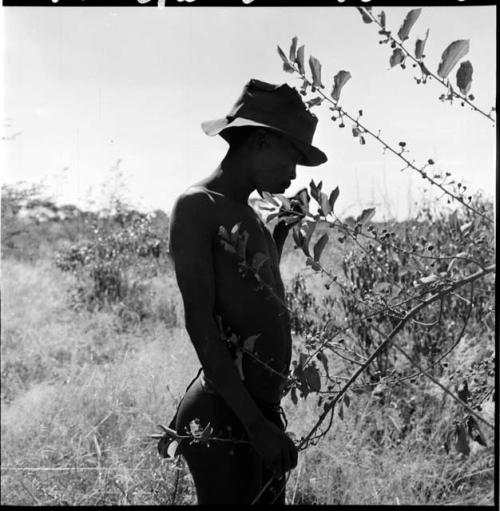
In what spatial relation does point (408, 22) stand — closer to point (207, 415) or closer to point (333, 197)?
point (333, 197)

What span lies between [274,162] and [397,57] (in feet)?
1.36

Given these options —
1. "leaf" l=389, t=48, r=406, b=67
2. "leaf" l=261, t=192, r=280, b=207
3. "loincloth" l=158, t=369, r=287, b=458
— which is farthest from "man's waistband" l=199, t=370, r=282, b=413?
"leaf" l=389, t=48, r=406, b=67

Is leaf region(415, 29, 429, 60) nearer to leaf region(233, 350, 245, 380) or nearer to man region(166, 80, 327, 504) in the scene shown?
man region(166, 80, 327, 504)

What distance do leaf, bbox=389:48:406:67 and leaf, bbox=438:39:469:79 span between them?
0.39 feet

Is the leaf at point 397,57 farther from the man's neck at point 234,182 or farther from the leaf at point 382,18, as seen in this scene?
the man's neck at point 234,182

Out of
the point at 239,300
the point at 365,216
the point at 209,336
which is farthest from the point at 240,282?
the point at 365,216

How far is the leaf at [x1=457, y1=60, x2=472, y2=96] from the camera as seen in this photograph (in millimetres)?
1570

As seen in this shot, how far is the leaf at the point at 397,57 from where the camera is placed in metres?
1.68

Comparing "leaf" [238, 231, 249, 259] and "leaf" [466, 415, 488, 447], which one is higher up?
"leaf" [238, 231, 249, 259]

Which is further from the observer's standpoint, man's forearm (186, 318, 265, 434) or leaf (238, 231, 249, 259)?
man's forearm (186, 318, 265, 434)

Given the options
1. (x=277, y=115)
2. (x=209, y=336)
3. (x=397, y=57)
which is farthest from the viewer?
(x=277, y=115)

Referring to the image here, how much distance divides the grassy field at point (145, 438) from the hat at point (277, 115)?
1.07 metres

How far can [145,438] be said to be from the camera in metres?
3.67

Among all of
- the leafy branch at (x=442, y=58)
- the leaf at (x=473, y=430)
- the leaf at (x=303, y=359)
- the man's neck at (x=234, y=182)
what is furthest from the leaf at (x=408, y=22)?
the leaf at (x=473, y=430)
